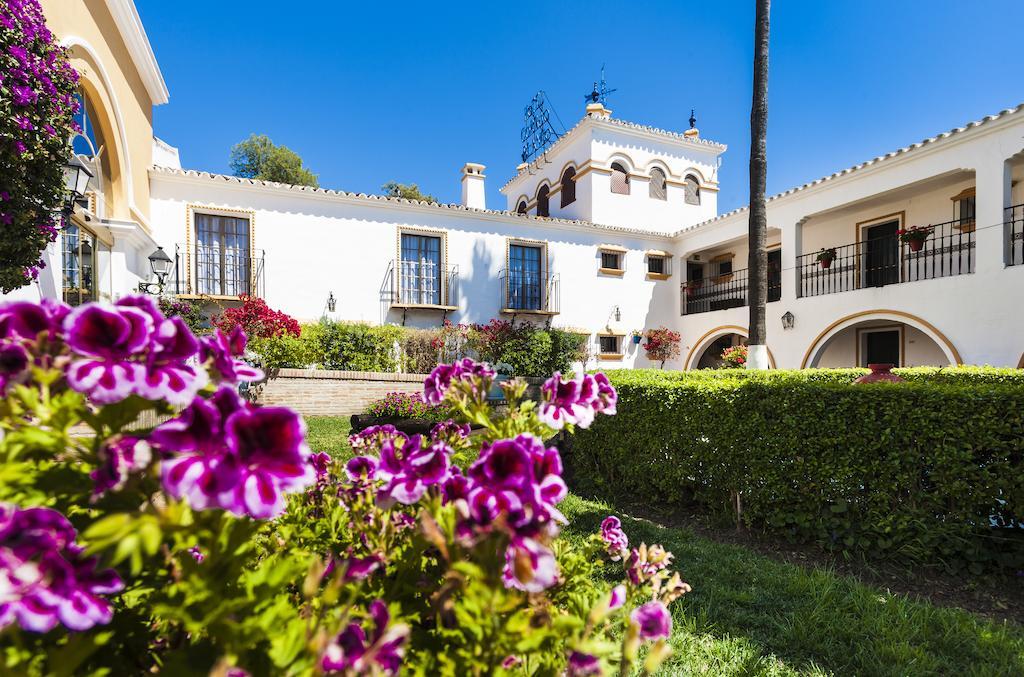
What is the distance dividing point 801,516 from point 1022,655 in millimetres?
1460

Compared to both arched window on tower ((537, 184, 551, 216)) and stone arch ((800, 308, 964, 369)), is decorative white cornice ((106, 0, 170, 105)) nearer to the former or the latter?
arched window on tower ((537, 184, 551, 216))

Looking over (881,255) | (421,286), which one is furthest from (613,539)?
(881,255)

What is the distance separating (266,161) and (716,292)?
2327cm

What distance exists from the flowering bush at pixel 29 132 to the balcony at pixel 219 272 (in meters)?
8.41

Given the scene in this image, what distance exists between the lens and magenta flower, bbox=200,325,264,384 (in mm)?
871

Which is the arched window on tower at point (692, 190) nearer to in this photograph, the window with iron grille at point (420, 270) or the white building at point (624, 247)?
the white building at point (624, 247)

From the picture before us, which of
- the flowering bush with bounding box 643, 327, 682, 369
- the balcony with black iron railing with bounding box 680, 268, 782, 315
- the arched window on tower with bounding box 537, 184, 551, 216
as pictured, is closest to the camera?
the balcony with black iron railing with bounding box 680, 268, 782, 315

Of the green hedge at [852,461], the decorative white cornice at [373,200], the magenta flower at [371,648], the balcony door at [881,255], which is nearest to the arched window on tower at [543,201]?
the decorative white cornice at [373,200]

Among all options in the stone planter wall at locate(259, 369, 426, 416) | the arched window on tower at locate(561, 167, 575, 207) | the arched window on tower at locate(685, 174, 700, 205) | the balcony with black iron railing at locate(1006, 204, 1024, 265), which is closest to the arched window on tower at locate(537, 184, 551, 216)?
the arched window on tower at locate(561, 167, 575, 207)

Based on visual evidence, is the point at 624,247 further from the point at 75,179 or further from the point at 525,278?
the point at 75,179

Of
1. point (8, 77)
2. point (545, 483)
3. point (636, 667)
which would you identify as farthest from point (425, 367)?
point (545, 483)

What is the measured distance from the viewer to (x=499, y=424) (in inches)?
52.1

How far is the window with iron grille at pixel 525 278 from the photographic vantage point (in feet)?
50.7

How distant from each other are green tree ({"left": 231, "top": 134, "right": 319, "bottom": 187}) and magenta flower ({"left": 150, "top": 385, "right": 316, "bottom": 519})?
26.9 meters
